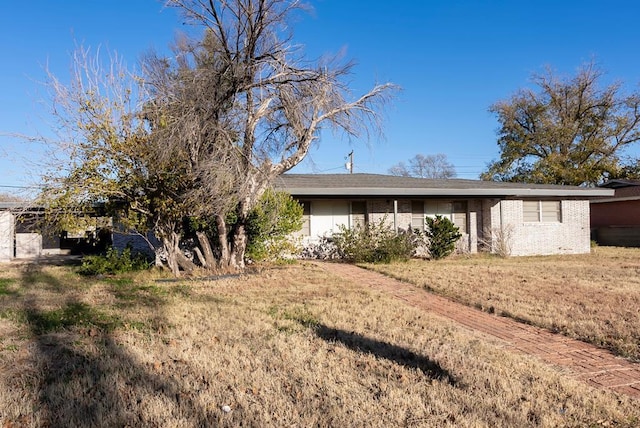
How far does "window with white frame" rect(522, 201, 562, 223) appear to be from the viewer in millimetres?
17453

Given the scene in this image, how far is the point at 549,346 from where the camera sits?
17.4 feet

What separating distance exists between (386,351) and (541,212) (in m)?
15.0

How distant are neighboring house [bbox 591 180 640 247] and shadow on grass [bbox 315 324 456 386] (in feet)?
68.8

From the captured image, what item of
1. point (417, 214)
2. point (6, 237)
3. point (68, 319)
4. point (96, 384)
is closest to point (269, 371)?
point (96, 384)

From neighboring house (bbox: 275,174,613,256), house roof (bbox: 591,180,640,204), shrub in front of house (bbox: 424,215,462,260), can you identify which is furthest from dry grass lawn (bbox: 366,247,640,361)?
house roof (bbox: 591,180,640,204)

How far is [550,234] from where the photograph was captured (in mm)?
17500

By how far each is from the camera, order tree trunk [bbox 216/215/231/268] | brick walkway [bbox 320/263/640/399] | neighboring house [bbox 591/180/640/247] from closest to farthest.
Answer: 1. brick walkway [bbox 320/263/640/399]
2. tree trunk [bbox 216/215/231/268]
3. neighboring house [bbox 591/180/640/247]

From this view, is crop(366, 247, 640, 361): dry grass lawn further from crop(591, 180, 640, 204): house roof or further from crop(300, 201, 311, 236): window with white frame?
crop(591, 180, 640, 204): house roof

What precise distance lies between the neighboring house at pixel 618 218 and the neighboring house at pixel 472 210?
19.1ft

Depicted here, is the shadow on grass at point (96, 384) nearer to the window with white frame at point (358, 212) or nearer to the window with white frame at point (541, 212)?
the window with white frame at point (358, 212)

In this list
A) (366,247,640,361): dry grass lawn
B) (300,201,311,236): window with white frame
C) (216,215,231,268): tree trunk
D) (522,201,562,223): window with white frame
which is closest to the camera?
(366,247,640,361): dry grass lawn

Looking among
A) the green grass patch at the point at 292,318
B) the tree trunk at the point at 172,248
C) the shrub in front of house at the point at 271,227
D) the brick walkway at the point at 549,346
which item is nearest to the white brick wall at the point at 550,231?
the shrub in front of house at the point at 271,227

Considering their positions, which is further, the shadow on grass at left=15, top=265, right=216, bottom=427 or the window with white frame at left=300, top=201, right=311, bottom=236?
the window with white frame at left=300, top=201, right=311, bottom=236

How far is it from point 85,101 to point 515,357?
9268 millimetres
